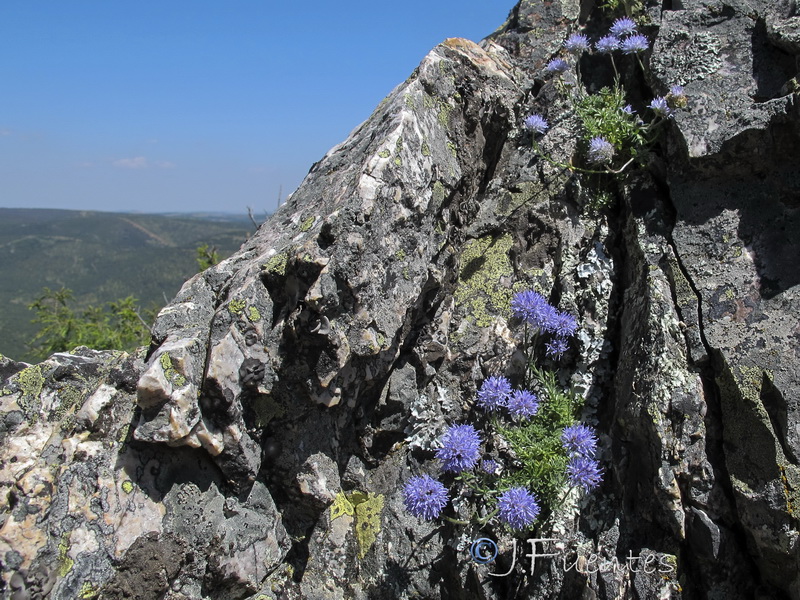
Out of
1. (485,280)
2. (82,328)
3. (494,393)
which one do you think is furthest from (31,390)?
(82,328)

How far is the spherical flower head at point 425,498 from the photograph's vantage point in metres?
3.83

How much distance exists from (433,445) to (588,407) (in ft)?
4.38

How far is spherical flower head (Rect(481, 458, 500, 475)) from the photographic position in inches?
164

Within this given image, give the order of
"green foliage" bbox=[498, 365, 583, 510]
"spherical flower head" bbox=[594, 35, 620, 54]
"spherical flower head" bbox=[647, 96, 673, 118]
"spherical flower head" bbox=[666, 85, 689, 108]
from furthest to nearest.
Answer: "spherical flower head" bbox=[594, 35, 620, 54] → "spherical flower head" bbox=[647, 96, 673, 118] → "spherical flower head" bbox=[666, 85, 689, 108] → "green foliage" bbox=[498, 365, 583, 510]

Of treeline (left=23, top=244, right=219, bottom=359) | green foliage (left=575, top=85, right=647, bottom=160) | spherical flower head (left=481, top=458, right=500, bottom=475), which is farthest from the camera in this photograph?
treeline (left=23, top=244, right=219, bottom=359)

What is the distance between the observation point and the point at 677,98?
462 centimetres

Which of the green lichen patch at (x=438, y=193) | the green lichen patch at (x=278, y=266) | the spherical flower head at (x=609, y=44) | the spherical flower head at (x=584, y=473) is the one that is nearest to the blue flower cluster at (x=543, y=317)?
the spherical flower head at (x=584, y=473)

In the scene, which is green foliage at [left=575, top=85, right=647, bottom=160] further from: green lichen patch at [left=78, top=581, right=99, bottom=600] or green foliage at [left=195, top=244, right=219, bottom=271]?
green foliage at [left=195, top=244, right=219, bottom=271]

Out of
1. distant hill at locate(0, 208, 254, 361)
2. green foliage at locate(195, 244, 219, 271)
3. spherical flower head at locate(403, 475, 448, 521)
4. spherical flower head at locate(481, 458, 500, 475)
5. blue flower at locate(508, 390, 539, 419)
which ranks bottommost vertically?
distant hill at locate(0, 208, 254, 361)

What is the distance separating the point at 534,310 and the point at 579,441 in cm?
108

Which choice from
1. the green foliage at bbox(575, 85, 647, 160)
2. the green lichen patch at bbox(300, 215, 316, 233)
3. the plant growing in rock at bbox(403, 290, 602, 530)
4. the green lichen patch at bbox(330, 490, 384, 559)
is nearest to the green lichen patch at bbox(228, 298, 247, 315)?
the green lichen patch at bbox(300, 215, 316, 233)

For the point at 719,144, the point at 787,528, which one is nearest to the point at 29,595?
the point at 787,528

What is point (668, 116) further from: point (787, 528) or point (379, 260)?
point (787, 528)

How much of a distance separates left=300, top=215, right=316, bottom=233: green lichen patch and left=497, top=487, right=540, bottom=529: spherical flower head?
256 cm
